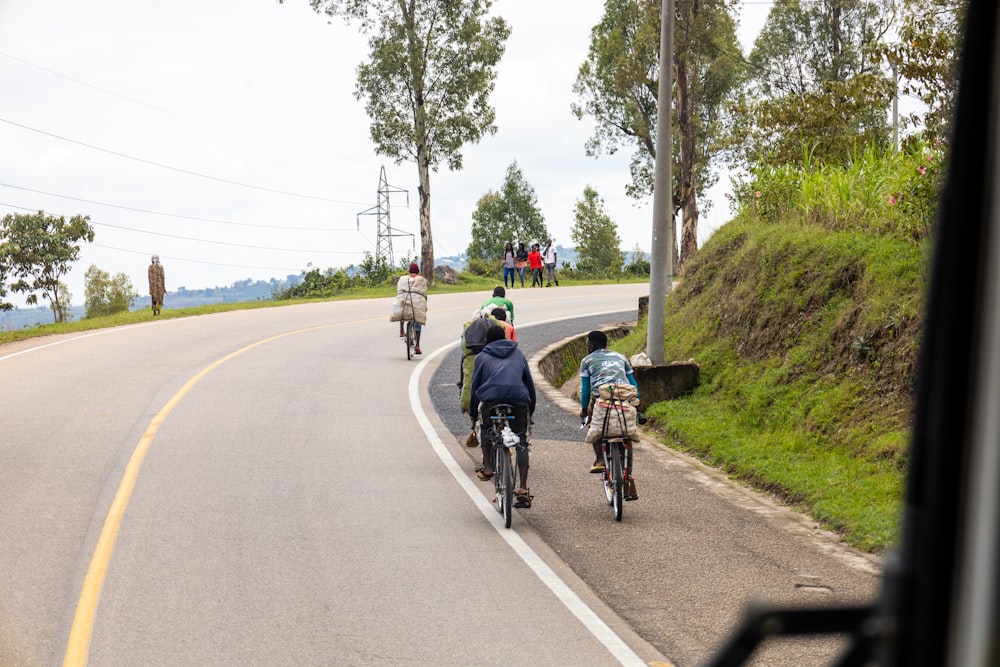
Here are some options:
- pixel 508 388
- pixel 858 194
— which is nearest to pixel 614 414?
pixel 508 388

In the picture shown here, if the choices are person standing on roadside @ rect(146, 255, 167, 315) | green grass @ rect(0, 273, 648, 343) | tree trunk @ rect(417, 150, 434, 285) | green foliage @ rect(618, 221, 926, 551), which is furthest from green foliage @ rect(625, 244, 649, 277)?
green foliage @ rect(618, 221, 926, 551)

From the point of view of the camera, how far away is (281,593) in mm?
7305

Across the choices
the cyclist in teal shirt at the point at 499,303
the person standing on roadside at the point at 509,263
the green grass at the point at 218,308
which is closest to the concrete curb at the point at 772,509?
the cyclist in teal shirt at the point at 499,303

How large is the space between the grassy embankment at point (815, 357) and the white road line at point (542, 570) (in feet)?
8.76

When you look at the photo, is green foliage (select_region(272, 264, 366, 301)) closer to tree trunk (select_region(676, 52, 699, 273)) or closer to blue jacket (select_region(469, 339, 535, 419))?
tree trunk (select_region(676, 52, 699, 273))

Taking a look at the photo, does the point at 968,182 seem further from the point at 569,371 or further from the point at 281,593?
the point at 569,371

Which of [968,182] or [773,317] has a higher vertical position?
[968,182]

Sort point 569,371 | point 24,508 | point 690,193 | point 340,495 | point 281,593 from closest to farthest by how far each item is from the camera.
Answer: point 281,593 < point 24,508 < point 340,495 < point 569,371 < point 690,193

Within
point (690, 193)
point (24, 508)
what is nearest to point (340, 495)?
point (24, 508)

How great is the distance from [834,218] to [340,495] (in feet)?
30.2

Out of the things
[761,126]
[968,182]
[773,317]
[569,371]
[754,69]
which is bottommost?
[569,371]

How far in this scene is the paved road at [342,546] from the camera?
6.44 m

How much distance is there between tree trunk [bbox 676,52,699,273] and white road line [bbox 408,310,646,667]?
3052 centimetres

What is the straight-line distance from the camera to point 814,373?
13117 millimetres
